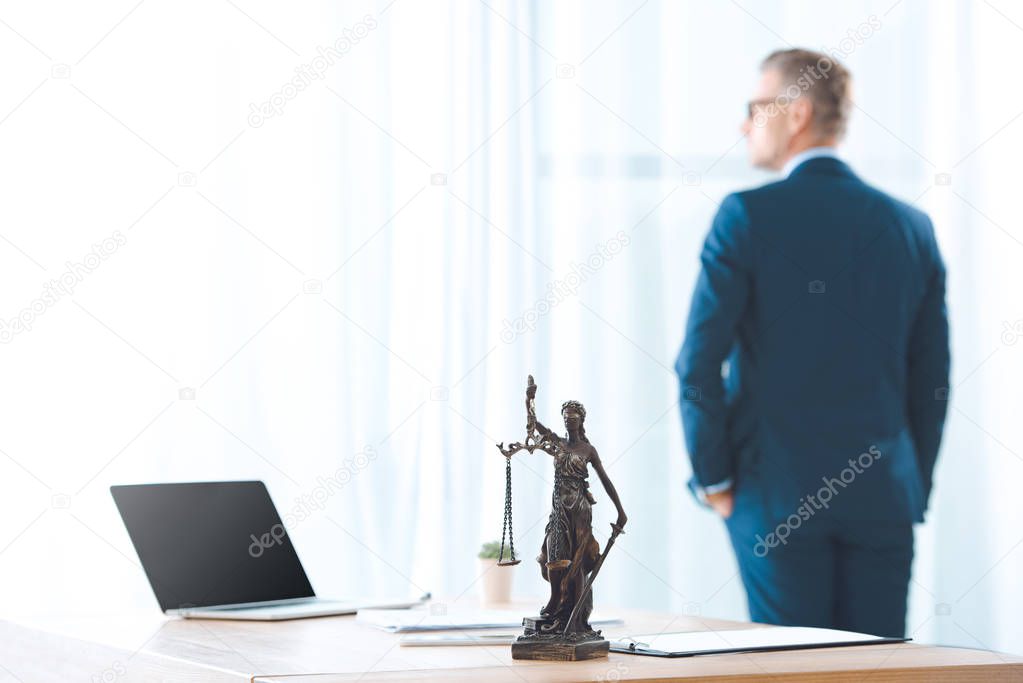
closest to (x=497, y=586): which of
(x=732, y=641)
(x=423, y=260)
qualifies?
(x=732, y=641)

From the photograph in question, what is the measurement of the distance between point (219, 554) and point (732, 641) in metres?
0.70

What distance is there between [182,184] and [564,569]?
1.78m

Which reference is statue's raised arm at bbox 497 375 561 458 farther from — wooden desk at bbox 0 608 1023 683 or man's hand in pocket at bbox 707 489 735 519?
man's hand in pocket at bbox 707 489 735 519

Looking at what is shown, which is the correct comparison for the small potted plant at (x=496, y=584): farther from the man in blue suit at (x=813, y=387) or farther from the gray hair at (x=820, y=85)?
the gray hair at (x=820, y=85)

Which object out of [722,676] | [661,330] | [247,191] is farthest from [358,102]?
[722,676]

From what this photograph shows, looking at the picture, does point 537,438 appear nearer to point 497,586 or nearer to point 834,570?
point 497,586

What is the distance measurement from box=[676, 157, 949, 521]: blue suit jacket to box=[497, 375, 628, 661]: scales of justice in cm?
116

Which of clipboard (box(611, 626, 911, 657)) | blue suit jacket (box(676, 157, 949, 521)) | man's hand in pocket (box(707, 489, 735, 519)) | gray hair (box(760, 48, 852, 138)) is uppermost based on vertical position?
gray hair (box(760, 48, 852, 138))

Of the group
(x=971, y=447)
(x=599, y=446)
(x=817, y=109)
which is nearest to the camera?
(x=817, y=109)

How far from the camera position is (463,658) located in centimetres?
112

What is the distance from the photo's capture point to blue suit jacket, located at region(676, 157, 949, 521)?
226 cm

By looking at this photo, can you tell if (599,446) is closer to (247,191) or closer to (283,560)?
(247,191)

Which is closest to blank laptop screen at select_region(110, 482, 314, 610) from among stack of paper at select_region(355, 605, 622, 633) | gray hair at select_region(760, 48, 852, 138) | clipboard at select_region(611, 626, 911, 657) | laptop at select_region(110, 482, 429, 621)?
laptop at select_region(110, 482, 429, 621)

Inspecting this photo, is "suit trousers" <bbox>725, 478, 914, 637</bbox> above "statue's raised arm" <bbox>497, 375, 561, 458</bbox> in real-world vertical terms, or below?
below
